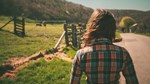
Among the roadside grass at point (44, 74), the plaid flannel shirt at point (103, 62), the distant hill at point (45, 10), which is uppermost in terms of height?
the distant hill at point (45, 10)

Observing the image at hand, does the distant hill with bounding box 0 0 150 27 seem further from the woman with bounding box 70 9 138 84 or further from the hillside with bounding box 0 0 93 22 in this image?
the woman with bounding box 70 9 138 84

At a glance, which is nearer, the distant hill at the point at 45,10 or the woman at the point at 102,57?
the woman at the point at 102,57

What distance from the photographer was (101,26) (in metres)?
2.75

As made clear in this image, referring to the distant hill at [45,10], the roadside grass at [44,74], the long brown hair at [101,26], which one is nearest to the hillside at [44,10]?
the distant hill at [45,10]

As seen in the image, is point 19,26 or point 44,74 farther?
point 19,26

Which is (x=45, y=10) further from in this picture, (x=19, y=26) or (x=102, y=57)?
(x=102, y=57)

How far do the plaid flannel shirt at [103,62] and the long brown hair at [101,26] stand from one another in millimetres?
63

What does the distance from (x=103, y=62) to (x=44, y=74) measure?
5.83 metres

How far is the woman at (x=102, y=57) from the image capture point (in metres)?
2.76

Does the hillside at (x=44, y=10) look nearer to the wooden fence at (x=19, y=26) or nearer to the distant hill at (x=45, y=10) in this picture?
the distant hill at (x=45, y=10)

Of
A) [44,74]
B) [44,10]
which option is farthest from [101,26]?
[44,10]

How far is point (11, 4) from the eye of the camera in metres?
61.1

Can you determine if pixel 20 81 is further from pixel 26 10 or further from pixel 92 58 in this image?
pixel 26 10

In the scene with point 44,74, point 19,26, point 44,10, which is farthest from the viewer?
point 44,10
